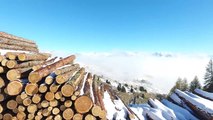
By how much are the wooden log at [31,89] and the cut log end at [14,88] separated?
311 millimetres

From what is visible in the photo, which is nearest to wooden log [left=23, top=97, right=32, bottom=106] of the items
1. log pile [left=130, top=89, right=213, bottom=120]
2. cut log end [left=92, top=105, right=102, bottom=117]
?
cut log end [left=92, top=105, right=102, bottom=117]

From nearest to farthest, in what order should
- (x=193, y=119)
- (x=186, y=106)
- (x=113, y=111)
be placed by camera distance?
1. (x=113, y=111)
2. (x=193, y=119)
3. (x=186, y=106)

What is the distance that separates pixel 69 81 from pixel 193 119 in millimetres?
7884

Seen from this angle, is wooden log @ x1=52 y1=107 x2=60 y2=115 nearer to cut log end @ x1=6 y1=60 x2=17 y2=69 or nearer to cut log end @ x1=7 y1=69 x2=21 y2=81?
cut log end @ x1=7 y1=69 x2=21 y2=81

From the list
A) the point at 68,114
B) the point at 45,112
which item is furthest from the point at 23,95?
the point at 68,114

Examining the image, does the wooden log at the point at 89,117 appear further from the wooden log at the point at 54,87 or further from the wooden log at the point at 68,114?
the wooden log at the point at 54,87

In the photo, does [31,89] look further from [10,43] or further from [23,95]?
[10,43]

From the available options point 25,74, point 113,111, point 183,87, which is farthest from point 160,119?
point 183,87

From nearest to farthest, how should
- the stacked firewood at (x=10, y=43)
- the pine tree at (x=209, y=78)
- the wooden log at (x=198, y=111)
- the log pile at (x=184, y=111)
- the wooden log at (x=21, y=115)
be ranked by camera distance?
the wooden log at (x=21, y=115)
the stacked firewood at (x=10, y=43)
the wooden log at (x=198, y=111)
the log pile at (x=184, y=111)
the pine tree at (x=209, y=78)

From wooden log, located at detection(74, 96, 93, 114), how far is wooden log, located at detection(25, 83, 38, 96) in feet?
4.85

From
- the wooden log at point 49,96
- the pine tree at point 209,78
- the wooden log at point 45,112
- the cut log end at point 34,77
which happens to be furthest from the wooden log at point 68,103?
the pine tree at point 209,78

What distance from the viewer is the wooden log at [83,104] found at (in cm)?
770

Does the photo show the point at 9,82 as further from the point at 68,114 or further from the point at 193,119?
the point at 193,119

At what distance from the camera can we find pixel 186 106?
565 inches
